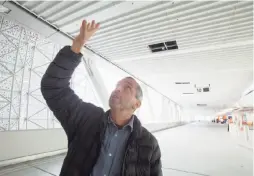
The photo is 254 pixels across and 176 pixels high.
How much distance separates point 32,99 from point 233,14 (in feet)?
36.1

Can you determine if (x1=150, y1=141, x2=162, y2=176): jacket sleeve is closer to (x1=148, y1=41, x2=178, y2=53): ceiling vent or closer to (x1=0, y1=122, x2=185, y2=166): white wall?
(x1=0, y1=122, x2=185, y2=166): white wall

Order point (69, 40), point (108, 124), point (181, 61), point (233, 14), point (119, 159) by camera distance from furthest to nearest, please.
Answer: point (181, 61)
point (69, 40)
point (233, 14)
point (108, 124)
point (119, 159)

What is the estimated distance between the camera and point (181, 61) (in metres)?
5.71

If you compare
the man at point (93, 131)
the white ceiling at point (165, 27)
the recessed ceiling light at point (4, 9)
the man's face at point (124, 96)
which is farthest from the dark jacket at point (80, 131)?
the recessed ceiling light at point (4, 9)

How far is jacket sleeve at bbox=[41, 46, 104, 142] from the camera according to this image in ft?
3.63

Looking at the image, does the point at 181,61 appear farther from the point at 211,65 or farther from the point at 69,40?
the point at 69,40

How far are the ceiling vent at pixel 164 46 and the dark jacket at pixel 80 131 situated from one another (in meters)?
3.66

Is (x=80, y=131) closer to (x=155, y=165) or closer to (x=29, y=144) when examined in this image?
(x=155, y=165)

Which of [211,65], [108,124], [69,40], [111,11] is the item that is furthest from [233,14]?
[69,40]

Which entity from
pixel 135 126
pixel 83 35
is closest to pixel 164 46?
pixel 135 126

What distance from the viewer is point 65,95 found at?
123 centimetres

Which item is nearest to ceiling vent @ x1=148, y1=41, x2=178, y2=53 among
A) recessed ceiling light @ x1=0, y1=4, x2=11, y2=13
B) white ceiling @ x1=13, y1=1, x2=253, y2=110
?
white ceiling @ x1=13, y1=1, x2=253, y2=110

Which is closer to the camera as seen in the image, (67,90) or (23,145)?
(67,90)

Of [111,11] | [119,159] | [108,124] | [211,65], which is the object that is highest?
[111,11]
